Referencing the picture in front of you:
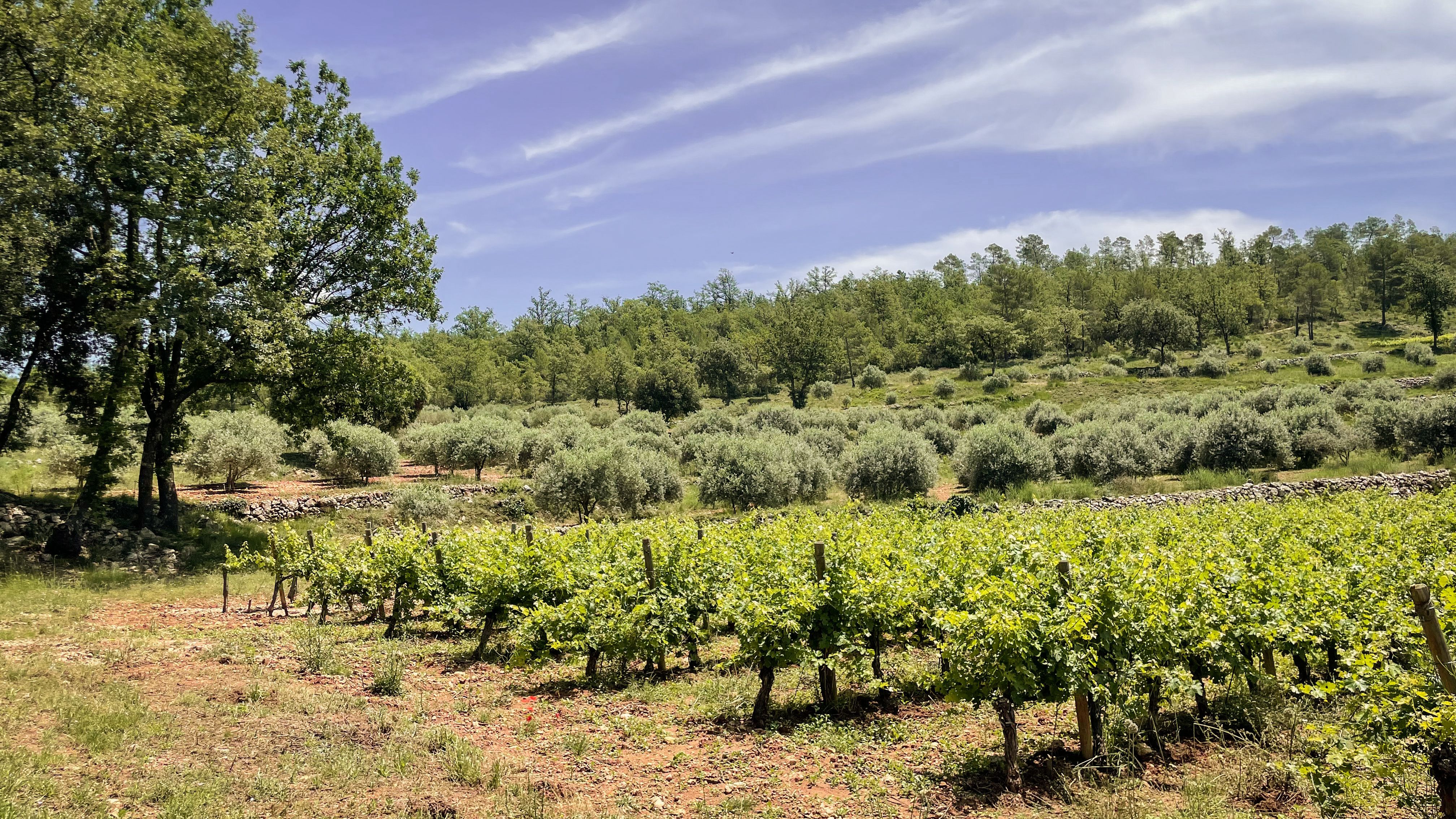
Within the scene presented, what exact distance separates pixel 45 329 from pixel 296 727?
16.2m

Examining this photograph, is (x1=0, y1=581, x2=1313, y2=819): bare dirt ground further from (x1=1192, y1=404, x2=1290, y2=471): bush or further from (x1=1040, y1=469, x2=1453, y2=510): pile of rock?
(x1=1192, y1=404, x2=1290, y2=471): bush

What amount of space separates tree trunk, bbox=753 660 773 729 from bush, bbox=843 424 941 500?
18535 mm

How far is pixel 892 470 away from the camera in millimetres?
26391

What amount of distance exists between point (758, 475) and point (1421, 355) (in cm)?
5513

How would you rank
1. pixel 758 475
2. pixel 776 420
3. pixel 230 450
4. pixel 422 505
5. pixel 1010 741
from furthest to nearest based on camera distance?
pixel 776 420
pixel 230 450
pixel 758 475
pixel 422 505
pixel 1010 741

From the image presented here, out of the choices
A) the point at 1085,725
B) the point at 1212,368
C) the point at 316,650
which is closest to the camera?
the point at 1085,725

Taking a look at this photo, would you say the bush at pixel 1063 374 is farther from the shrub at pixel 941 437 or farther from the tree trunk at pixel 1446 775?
the tree trunk at pixel 1446 775

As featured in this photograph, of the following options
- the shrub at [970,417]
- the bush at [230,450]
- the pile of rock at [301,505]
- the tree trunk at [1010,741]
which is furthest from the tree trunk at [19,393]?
the shrub at [970,417]

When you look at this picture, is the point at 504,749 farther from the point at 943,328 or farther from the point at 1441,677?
the point at 943,328

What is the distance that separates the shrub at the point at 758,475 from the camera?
84.8 ft

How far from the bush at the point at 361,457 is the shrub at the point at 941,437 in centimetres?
2463

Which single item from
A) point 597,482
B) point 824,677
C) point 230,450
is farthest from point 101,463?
point 824,677

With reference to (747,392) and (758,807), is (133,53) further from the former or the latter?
(747,392)

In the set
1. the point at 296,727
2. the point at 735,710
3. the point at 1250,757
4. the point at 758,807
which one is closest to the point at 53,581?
the point at 296,727
